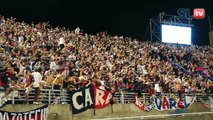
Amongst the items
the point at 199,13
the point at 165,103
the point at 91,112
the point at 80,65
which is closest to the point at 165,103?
the point at 165,103

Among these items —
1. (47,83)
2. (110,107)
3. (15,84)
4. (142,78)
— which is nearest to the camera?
(15,84)

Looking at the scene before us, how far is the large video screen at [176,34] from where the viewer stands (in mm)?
48844

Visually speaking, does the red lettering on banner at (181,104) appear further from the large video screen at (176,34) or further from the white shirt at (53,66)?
the large video screen at (176,34)

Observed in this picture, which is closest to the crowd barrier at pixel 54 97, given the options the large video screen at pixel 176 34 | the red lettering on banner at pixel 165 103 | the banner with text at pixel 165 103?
the banner with text at pixel 165 103

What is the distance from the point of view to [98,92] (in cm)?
2100

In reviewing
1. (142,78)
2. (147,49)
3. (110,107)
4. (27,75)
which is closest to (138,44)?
(147,49)

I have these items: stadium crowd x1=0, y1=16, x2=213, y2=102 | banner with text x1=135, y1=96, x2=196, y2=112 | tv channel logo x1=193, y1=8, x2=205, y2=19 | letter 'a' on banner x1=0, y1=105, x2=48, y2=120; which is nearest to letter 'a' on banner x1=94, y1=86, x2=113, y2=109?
stadium crowd x1=0, y1=16, x2=213, y2=102

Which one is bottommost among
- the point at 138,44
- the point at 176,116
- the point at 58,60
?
the point at 176,116

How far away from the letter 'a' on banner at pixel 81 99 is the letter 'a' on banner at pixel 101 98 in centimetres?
35

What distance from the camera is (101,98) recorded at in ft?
70.9

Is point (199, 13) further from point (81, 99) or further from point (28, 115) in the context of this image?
point (28, 115)

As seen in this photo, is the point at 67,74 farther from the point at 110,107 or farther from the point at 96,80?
the point at 110,107

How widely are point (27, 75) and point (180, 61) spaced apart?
25.2 meters

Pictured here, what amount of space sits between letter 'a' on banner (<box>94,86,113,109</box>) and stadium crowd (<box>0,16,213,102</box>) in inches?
16.7
